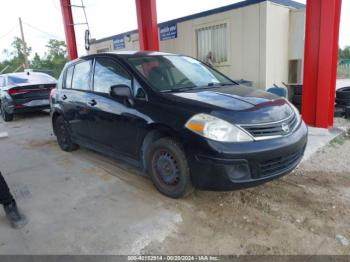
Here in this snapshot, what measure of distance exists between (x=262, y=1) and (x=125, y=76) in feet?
→ 18.2

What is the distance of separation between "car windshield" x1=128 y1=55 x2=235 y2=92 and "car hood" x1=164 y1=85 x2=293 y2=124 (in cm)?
26

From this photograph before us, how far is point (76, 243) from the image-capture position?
95.5 inches

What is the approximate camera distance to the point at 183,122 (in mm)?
2709

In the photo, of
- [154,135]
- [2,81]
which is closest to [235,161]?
[154,135]

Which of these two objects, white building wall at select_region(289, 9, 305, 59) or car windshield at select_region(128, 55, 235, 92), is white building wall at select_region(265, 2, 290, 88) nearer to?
white building wall at select_region(289, 9, 305, 59)

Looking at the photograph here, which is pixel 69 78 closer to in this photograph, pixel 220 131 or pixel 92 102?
pixel 92 102

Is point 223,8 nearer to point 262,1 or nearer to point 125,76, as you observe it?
point 262,1

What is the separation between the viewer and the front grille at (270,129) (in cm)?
255

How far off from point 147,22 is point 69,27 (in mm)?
4781

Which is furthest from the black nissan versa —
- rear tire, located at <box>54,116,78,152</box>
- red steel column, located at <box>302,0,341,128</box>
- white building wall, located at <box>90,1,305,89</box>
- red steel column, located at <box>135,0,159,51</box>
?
white building wall, located at <box>90,1,305,89</box>

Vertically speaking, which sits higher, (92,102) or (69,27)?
(69,27)

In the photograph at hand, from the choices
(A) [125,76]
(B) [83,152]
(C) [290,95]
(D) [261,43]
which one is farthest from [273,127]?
(C) [290,95]

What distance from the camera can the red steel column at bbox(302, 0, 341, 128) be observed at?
481 centimetres

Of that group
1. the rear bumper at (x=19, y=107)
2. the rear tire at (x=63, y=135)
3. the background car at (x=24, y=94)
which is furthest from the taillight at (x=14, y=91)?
the rear tire at (x=63, y=135)
